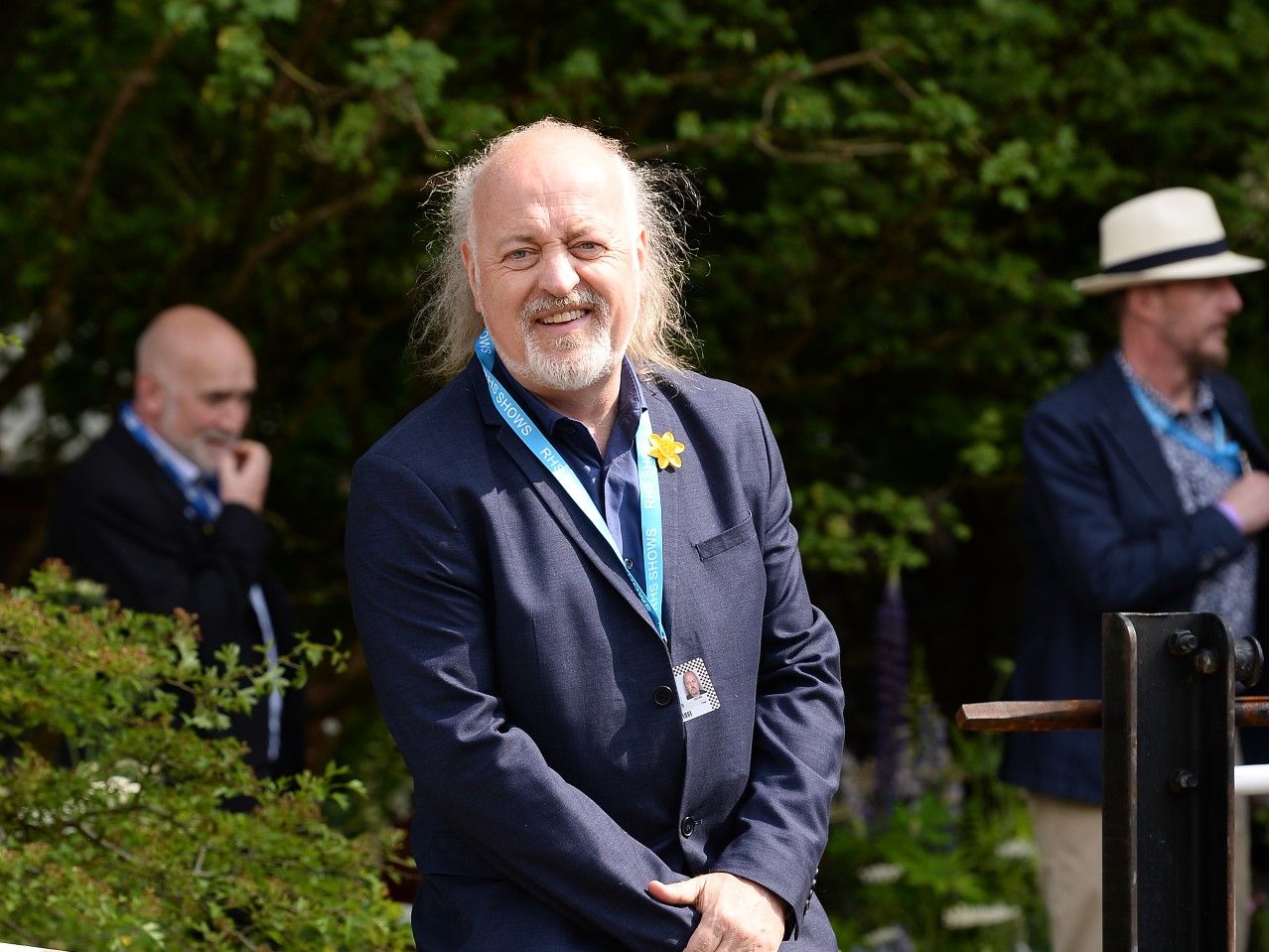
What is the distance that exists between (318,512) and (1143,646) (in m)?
4.70

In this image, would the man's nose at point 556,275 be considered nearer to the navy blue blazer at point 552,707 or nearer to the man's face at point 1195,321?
the navy blue blazer at point 552,707

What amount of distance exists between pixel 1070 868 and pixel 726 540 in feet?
7.17

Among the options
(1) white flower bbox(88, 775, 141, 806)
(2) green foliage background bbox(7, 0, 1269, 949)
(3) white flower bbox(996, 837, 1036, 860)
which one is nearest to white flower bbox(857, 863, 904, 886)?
(3) white flower bbox(996, 837, 1036, 860)

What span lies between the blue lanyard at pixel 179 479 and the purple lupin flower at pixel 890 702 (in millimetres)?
2269

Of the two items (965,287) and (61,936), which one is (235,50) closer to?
(61,936)

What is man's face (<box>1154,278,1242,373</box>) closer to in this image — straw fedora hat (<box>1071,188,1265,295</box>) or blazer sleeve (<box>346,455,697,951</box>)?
straw fedora hat (<box>1071,188,1265,295</box>)

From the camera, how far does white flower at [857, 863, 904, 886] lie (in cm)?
545

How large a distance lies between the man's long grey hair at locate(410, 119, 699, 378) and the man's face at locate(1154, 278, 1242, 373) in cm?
189

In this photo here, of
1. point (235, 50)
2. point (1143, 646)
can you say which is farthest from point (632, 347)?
point (235, 50)

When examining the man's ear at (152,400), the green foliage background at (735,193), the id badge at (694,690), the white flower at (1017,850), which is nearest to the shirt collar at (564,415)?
the id badge at (694,690)

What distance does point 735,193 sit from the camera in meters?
6.34

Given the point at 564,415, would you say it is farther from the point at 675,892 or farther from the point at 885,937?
the point at 885,937

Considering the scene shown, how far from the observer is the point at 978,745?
6.46 m

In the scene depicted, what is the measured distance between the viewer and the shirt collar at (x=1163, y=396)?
4.41m
